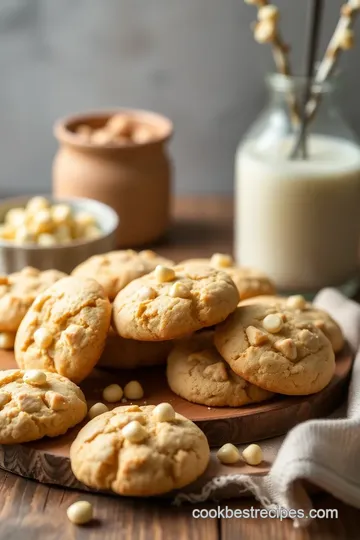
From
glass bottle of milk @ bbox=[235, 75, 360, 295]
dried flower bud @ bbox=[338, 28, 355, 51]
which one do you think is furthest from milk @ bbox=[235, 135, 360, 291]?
dried flower bud @ bbox=[338, 28, 355, 51]

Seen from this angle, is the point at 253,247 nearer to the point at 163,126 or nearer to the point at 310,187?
the point at 310,187

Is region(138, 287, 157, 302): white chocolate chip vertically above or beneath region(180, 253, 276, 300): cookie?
above

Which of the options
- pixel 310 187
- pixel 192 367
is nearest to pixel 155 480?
pixel 192 367

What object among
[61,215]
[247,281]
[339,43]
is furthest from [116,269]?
[339,43]

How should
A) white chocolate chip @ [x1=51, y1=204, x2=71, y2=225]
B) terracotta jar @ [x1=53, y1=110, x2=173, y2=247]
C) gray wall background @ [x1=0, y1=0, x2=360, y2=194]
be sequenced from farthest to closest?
gray wall background @ [x1=0, y1=0, x2=360, y2=194]
terracotta jar @ [x1=53, y1=110, x2=173, y2=247]
white chocolate chip @ [x1=51, y1=204, x2=71, y2=225]

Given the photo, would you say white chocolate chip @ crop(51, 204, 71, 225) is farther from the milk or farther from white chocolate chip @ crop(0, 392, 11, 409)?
white chocolate chip @ crop(0, 392, 11, 409)

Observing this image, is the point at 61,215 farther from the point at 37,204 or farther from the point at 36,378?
the point at 36,378

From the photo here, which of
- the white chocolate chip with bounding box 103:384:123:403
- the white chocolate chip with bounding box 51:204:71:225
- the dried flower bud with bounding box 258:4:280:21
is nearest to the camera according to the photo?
the white chocolate chip with bounding box 103:384:123:403
